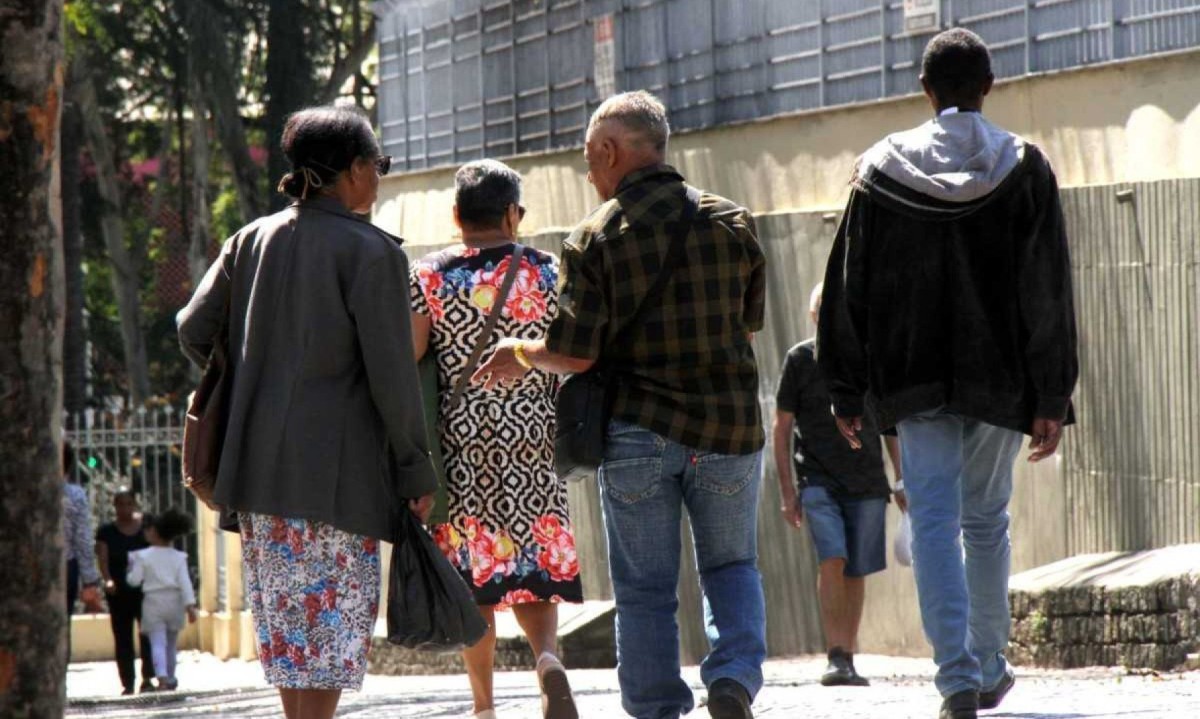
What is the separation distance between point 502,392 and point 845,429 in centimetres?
128

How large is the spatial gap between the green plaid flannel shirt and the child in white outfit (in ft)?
36.1

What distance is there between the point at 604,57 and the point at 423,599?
12.1m

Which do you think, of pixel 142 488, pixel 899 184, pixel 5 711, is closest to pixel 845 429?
pixel 899 184

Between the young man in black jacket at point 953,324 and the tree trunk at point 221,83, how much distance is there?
23851 mm

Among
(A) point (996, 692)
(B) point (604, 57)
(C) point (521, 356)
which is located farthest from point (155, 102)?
(A) point (996, 692)

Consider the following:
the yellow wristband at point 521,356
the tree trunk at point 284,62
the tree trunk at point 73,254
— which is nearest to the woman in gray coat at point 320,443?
the yellow wristband at point 521,356

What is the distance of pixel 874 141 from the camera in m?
14.3

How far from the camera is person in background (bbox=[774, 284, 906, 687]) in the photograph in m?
9.98

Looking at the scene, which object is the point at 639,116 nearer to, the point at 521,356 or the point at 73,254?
the point at 521,356

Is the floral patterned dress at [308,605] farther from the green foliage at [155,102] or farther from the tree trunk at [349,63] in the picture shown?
the tree trunk at [349,63]

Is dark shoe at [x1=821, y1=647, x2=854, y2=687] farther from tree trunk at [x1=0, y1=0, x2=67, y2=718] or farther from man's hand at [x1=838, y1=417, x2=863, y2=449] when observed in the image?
tree trunk at [x1=0, y1=0, x2=67, y2=718]

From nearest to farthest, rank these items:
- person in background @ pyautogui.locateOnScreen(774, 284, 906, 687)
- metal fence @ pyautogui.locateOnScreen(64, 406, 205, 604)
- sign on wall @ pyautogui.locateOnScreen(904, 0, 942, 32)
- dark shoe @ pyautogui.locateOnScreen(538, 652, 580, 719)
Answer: dark shoe @ pyautogui.locateOnScreen(538, 652, 580, 719) < person in background @ pyautogui.locateOnScreen(774, 284, 906, 687) < sign on wall @ pyautogui.locateOnScreen(904, 0, 942, 32) < metal fence @ pyautogui.locateOnScreen(64, 406, 205, 604)

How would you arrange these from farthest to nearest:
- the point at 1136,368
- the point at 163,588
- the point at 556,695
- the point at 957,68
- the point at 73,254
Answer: the point at 73,254 → the point at 163,588 → the point at 1136,368 → the point at 556,695 → the point at 957,68

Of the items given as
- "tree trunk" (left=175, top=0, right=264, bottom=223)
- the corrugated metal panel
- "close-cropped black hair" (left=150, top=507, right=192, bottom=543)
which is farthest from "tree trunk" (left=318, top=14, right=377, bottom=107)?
the corrugated metal panel
